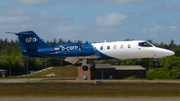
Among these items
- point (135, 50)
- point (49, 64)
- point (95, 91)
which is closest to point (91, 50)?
point (135, 50)

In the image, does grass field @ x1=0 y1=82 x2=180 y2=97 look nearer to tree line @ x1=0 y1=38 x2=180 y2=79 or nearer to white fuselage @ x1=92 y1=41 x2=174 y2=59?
white fuselage @ x1=92 y1=41 x2=174 y2=59

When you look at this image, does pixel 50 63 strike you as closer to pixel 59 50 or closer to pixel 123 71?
pixel 123 71

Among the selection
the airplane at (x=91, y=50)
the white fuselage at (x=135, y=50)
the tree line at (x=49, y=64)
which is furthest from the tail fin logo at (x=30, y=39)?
the tree line at (x=49, y=64)

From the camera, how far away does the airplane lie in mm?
38281

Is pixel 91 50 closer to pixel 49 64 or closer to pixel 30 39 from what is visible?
pixel 30 39

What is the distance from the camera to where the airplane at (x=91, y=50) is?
126 ft

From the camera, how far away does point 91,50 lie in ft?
131

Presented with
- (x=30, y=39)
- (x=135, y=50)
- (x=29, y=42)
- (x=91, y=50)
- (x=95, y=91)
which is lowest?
(x=95, y=91)

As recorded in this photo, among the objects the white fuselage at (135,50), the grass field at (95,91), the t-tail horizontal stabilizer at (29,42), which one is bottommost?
the grass field at (95,91)

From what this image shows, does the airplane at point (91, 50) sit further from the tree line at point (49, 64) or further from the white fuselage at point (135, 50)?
the tree line at point (49, 64)

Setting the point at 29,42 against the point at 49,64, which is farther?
the point at 49,64

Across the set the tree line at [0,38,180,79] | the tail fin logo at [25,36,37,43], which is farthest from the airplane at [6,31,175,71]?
the tree line at [0,38,180,79]

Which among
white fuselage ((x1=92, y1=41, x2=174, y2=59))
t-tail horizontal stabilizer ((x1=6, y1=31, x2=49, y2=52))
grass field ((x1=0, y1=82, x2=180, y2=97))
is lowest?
grass field ((x1=0, y1=82, x2=180, y2=97))

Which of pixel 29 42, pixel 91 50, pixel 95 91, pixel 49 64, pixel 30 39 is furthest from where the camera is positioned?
pixel 49 64
